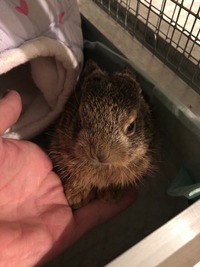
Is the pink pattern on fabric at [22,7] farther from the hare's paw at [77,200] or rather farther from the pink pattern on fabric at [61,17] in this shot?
the hare's paw at [77,200]

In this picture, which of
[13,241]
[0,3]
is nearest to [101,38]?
[0,3]

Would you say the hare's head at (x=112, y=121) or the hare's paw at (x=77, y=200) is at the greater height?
the hare's head at (x=112, y=121)

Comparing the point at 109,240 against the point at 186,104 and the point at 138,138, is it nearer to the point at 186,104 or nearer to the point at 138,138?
the point at 138,138

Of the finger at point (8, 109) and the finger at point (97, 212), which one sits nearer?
the finger at point (8, 109)

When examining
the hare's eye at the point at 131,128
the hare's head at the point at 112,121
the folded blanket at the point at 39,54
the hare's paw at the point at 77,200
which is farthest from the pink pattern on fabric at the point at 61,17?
the hare's paw at the point at 77,200

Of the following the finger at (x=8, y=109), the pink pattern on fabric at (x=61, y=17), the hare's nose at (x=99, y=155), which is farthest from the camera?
the pink pattern on fabric at (x=61, y=17)

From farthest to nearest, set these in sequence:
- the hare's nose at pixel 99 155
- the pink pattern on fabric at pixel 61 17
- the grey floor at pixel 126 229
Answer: the grey floor at pixel 126 229
the pink pattern on fabric at pixel 61 17
the hare's nose at pixel 99 155

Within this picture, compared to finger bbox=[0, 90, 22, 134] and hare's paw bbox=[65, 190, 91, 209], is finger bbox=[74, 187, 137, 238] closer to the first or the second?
hare's paw bbox=[65, 190, 91, 209]
